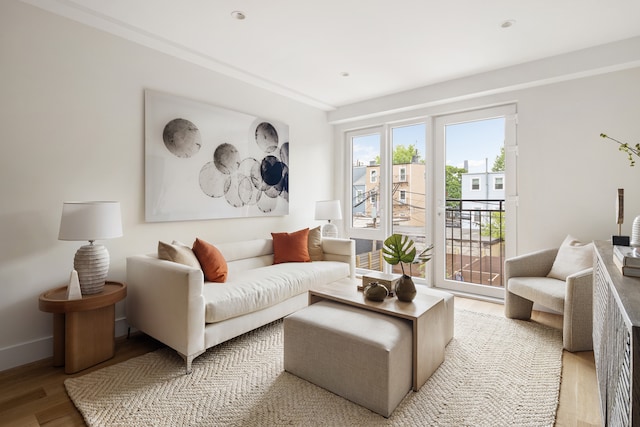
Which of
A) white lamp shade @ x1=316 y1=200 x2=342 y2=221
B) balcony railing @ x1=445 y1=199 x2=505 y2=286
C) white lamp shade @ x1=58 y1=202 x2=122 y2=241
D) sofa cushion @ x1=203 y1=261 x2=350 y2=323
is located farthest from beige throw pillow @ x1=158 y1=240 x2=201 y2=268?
balcony railing @ x1=445 y1=199 x2=505 y2=286

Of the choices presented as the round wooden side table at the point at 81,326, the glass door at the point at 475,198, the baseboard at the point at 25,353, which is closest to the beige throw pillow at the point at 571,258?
the glass door at the point at 475,198

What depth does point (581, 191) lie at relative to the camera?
10.3 feet

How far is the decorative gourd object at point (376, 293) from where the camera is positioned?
219 cm

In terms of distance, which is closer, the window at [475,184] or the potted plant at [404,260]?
the potted plant at [404,260]

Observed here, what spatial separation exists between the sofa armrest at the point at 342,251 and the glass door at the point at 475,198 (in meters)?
1.17

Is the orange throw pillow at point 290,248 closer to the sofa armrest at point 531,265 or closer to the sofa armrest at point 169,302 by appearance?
the sofa armrest at point 169,302

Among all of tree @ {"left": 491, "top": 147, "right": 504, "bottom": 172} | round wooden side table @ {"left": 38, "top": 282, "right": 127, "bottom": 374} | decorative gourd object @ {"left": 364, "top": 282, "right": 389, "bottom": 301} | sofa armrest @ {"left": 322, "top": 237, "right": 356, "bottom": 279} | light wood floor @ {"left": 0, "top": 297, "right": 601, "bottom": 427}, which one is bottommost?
light wood floor @ {"left": 0, "top": 297, "right": 601, "bottom": 427}

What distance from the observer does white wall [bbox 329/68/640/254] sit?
294 cm

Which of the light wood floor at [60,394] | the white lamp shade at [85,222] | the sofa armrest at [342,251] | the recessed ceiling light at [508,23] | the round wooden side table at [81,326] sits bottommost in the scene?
the light wood floor at [60,394]

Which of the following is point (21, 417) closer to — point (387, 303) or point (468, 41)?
point (387, 303)

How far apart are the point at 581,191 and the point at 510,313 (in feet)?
4.47

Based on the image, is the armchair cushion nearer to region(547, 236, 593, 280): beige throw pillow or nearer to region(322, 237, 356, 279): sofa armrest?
region(547, 236, 593, 280): beige throw pillow

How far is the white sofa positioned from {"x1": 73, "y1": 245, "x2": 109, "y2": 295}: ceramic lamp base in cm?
25

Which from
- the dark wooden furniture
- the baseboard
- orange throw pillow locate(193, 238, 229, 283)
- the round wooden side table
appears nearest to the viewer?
the dark wooden furniture
